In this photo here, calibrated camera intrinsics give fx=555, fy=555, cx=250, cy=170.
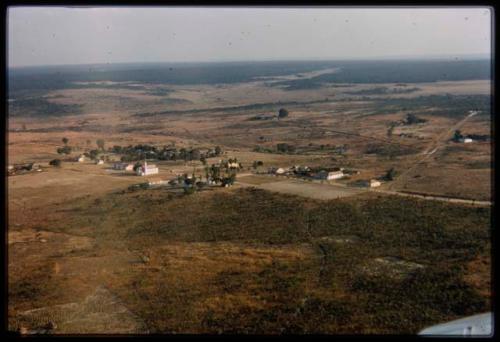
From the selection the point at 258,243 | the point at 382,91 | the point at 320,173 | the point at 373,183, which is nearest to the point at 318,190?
the point at 373,183

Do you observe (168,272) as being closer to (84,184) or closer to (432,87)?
(84,184)

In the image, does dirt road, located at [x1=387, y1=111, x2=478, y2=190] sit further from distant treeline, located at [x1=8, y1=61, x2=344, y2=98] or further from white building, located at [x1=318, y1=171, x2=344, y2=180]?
distant treeline, located at [x1=8, y1=61, x2=344, y2=98]

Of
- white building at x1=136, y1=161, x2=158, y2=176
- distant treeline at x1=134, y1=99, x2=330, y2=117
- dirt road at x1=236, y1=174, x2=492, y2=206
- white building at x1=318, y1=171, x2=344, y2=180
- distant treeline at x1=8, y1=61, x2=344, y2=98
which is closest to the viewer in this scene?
dirt road at x1=236, y1=174, x2=492, y2=206

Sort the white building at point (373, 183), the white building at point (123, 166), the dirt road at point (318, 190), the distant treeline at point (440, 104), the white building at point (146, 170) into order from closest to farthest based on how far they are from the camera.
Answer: the dirt road at point (318, 190) < the white building at point (373, 183) < the white building at point (146, 170) < the white building at point (123, 166) < the distant treeline at point (440, 104)

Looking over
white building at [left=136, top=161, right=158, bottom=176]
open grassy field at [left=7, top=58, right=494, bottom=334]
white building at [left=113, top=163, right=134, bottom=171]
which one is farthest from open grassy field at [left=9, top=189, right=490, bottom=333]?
white building at [left=113, top=163, right=134, bottom=171]

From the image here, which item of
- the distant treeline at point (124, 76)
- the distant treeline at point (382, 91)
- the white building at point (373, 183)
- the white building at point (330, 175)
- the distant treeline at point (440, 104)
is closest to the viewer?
the white building at point (373, 183)

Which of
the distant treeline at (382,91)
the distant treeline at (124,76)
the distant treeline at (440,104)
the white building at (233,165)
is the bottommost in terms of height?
the white building at (233,165)

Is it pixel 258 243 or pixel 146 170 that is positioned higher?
pixel 146 170

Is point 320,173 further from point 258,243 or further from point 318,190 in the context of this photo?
point 258,243

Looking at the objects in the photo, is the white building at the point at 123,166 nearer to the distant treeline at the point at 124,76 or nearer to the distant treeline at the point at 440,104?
the distant treeline at the point at 440,104

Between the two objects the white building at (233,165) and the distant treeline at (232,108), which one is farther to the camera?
the distant treeline at (232,108)

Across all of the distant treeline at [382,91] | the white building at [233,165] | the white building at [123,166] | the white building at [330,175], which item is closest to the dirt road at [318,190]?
the white building at [330,175]
